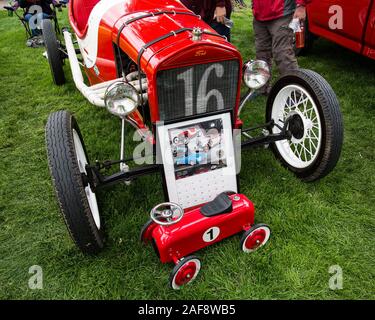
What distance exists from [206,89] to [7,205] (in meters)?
1.73

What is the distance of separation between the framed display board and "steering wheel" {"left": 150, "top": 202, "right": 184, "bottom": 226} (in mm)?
179

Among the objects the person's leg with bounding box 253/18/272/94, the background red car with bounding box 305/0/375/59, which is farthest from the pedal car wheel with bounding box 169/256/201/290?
the background red car with bounding box 305/0/375/59

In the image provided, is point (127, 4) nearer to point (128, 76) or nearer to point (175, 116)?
point (128, 76)

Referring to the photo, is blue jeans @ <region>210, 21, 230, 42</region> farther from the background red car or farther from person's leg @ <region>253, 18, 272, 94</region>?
the background red car

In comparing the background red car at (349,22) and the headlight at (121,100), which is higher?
the headlight at (121,100)

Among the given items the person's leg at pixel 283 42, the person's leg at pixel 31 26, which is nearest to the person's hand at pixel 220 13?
the person's leg at pixel 283 42

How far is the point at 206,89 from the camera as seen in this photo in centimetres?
217

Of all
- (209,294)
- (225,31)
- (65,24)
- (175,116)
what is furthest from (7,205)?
(65,24)

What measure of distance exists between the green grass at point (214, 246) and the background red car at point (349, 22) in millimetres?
839

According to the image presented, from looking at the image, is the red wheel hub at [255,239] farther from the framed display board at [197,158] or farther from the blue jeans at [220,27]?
the blue jeans at [220,27]

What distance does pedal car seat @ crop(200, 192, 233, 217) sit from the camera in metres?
2.05

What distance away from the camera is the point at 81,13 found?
3.62 meters

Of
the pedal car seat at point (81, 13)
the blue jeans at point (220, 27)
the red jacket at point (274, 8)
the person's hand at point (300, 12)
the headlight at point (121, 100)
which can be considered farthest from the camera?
the blue jeans at point (220, 27)

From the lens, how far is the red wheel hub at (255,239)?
2.16m
